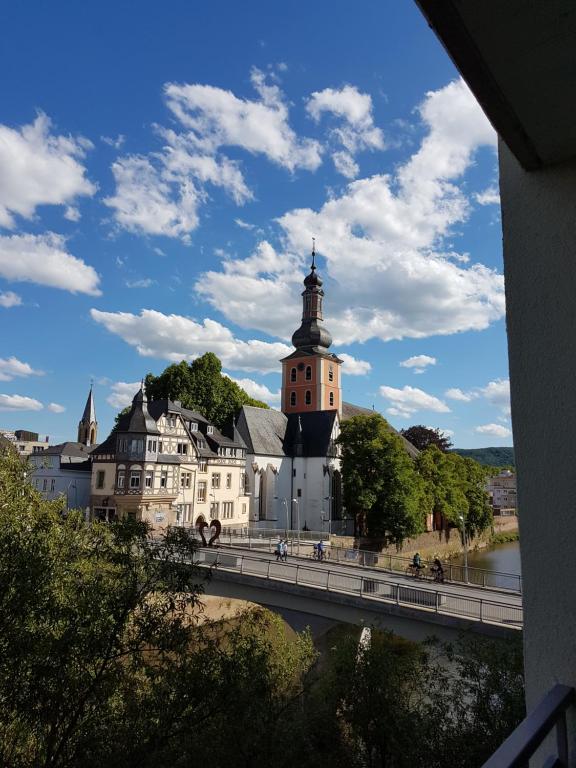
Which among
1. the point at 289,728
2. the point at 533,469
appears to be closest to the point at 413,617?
the point at 289,728

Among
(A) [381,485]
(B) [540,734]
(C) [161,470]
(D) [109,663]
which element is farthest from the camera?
(A) [381,485]

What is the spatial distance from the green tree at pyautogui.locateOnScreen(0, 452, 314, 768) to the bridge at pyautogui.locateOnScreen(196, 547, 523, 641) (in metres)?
4.60

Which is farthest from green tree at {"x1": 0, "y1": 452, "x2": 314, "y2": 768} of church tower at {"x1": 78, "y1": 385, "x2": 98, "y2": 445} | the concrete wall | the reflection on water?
church tower at {"x1": 78, "y1": 385, "x2": 98, "y2": 445}

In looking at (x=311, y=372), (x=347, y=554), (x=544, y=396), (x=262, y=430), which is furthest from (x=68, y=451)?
(x=544, y=396)

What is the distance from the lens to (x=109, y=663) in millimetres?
8781

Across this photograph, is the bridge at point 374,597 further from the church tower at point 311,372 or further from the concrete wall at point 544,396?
the church tower at point 311,372

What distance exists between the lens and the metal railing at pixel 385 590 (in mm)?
15164

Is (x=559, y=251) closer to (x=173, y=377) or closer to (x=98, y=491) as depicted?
(x=98, y=491)

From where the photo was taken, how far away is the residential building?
121 ft

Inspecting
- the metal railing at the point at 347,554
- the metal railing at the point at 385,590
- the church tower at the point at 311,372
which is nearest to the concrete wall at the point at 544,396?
the metal railing at the point at 385,590

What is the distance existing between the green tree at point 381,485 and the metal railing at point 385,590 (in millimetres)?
19713

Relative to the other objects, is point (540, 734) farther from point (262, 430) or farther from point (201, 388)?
point (201, 388)

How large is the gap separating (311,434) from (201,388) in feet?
40.5

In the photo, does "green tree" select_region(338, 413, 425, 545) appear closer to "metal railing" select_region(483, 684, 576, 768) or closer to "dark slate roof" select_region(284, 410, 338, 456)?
"dark slate roof" select_region(284, 410, 338, 456)
